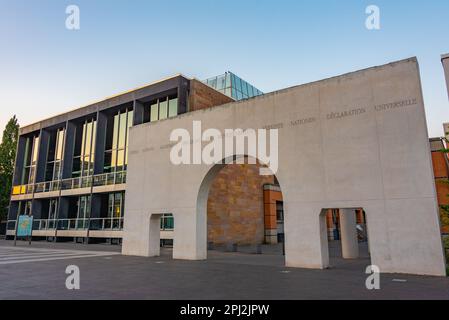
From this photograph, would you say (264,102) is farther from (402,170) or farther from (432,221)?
(432,221)

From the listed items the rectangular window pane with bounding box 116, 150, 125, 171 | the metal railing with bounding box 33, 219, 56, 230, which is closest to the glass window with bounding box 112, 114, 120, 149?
the rectangular window pane with bounding box 116, 150, 125, 171

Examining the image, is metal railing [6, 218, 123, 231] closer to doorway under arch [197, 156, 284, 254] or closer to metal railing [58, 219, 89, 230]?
metal railing [58, 219, 89, 230]

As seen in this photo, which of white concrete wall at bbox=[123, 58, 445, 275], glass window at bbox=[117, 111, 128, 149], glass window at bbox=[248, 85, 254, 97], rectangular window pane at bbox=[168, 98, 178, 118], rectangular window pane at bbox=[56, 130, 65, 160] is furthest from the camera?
glass window at bbox=[248, 85, 254, 97]

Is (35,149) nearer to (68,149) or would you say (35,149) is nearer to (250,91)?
(68,149)

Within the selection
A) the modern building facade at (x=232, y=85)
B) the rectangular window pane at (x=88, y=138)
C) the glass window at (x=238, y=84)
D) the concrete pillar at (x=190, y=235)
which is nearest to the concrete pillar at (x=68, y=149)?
the rectangular window pane at (x=88, y=138)

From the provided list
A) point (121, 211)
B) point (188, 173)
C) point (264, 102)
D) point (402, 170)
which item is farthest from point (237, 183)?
point (402, 170)

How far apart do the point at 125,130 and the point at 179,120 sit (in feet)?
49.6

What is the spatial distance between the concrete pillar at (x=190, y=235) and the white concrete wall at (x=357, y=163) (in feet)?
0.19

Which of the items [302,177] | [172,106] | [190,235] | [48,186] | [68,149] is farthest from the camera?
[48,186]

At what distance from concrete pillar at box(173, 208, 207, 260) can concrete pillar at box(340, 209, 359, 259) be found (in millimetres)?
7528

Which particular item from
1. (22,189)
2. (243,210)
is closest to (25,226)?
(22,189)

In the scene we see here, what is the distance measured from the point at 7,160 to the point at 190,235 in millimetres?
38845

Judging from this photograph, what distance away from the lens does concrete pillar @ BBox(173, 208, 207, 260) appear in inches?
615

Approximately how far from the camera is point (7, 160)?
141 feet
